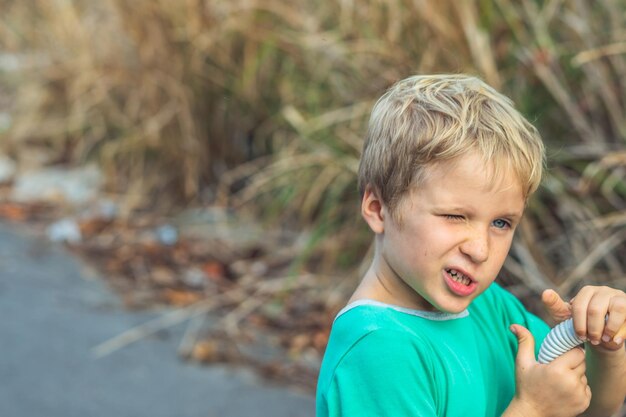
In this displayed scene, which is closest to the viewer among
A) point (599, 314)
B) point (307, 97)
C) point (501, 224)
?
point (599, 314)

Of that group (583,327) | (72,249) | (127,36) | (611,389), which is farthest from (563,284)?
(127,36)

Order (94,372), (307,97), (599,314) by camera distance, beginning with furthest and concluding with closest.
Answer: (307,97) < (94,372) < (599,314)

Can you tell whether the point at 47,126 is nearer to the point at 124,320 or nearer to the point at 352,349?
the point at 124,320

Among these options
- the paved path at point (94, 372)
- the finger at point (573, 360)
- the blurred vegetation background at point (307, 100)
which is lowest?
the paved path at point (94, 372)

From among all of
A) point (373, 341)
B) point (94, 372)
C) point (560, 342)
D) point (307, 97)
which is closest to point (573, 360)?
point (560, 342)

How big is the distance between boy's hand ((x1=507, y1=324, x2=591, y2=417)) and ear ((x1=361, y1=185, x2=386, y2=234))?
1.09 feet

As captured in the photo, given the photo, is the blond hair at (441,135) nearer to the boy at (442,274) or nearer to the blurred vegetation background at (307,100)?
the boy at (442,274)

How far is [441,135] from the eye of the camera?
1.72 metres

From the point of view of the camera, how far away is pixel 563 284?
11.4 feet

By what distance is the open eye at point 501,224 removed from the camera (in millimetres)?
1758

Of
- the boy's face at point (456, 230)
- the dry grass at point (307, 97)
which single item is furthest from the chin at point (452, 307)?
the dry grass at point (307, 97)

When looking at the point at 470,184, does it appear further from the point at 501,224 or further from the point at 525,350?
the point at 525,350

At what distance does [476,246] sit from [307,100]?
3.17 metres

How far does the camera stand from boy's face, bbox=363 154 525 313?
1.71 meters
